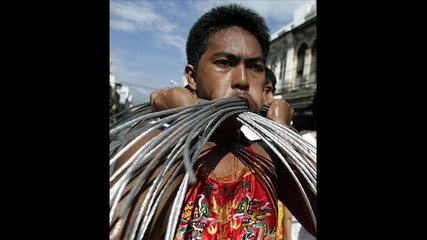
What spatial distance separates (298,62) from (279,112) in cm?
1532

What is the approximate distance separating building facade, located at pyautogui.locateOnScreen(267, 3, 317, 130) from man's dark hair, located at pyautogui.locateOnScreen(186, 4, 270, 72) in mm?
12249

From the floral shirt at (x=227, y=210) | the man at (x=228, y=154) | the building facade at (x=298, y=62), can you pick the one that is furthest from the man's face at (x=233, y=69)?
the building facade at (x=298, y=62)

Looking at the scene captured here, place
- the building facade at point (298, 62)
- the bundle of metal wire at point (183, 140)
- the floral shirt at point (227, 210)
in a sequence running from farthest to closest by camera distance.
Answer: the building facade at point (298, 62) < the floral shirt at point (227, 210) < the bundle of metal wire at point (183, 140)

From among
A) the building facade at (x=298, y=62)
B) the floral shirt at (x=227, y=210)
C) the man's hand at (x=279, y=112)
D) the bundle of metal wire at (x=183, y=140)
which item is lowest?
the floral shirt at (x=227, y=210)

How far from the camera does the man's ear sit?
1.30 metres

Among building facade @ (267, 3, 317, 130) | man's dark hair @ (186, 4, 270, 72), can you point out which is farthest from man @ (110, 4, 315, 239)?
building facade @ (267, 3, 317, 130)

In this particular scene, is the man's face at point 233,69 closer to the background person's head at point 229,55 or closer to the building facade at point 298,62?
the background person's head at point 229,55

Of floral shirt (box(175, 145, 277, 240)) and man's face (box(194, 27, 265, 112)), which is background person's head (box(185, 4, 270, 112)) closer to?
man's face (box(194, 27, 265, 112))

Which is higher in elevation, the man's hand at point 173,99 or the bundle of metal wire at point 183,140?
the man's hand at point 173,99

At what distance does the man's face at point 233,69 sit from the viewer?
1156 mm

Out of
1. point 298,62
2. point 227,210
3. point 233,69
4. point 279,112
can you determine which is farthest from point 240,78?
point 298,62

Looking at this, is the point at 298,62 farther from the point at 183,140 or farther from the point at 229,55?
the point at 183,140
